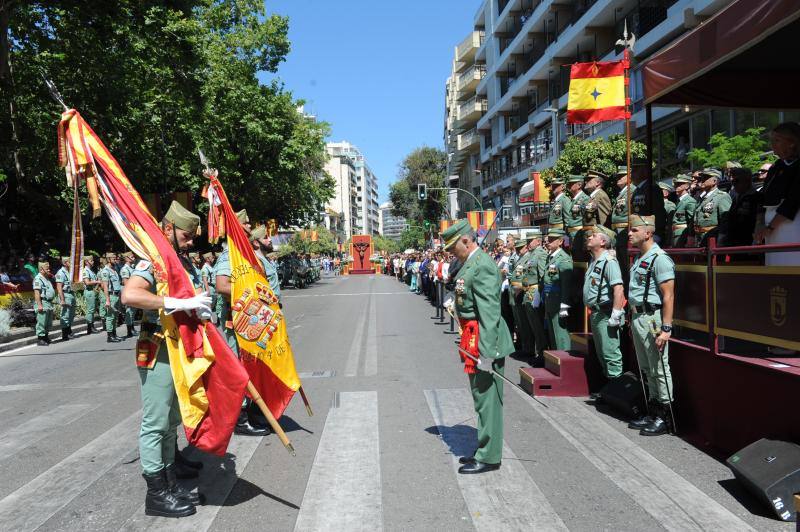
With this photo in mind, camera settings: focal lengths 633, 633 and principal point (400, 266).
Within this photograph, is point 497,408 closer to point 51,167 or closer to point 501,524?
point 501,524

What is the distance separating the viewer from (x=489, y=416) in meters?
4.92

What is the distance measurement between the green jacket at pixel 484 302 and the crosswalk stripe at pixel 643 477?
4.20ft

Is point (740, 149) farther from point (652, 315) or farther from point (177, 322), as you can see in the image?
point (177, 322)

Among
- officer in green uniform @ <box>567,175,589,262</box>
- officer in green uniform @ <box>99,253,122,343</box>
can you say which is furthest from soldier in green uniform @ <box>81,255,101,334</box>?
officer in green uniform @ <box>567,175,589,262</box>

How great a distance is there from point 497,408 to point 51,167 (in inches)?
852

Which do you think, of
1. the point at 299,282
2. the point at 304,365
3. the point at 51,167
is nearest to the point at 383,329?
the point at 304,365

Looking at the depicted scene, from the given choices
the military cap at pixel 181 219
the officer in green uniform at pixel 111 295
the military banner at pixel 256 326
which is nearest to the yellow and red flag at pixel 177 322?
the military cap at pixel 181 219

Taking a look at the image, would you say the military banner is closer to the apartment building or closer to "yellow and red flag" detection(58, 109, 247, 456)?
"yellow and red flag" detection(58, 109, 247, 456)

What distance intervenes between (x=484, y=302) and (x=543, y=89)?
129 feet

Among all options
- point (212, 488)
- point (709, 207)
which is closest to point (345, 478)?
point (212, 488)

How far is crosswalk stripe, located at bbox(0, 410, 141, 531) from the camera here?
4352 mm

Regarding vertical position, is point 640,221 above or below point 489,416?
above

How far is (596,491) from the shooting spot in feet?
14.9

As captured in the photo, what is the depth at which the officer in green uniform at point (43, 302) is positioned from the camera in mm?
14227
